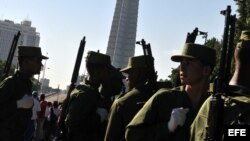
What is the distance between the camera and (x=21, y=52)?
722cm

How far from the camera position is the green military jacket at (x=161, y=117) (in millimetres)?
4125

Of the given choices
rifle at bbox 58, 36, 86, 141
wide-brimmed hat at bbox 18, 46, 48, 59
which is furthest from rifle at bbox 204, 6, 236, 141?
wide-brimmed hat at bbox 18, 46, 48, 59

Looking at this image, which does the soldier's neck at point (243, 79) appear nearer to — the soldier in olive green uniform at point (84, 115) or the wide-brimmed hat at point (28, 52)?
the soldier in olive green uniform at point (84, 115)

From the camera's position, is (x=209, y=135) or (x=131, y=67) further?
(x=131, y=67)

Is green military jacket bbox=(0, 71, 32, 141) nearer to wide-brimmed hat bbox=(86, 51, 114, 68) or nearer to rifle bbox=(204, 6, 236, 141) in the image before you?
wide-brimmed hat bbox=(86, 51, 114, 68)

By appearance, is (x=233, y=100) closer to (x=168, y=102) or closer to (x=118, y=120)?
(x=168, y=102)

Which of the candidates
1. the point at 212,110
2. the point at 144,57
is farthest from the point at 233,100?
the point at 144,57

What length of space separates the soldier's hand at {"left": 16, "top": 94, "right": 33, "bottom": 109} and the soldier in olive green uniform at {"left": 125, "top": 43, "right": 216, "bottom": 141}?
2.85 meters

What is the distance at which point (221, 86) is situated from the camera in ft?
10.9

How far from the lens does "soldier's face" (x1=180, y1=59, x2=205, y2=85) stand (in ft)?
14.0

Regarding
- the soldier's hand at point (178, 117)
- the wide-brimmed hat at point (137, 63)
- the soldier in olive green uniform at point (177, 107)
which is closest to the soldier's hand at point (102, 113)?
the wide-brimmed hat at point (137, 63)

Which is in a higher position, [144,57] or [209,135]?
[144,57]

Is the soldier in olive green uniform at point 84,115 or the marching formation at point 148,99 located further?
the soldier in olive green uniform at point 84,115

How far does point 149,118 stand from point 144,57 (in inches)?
82.2
